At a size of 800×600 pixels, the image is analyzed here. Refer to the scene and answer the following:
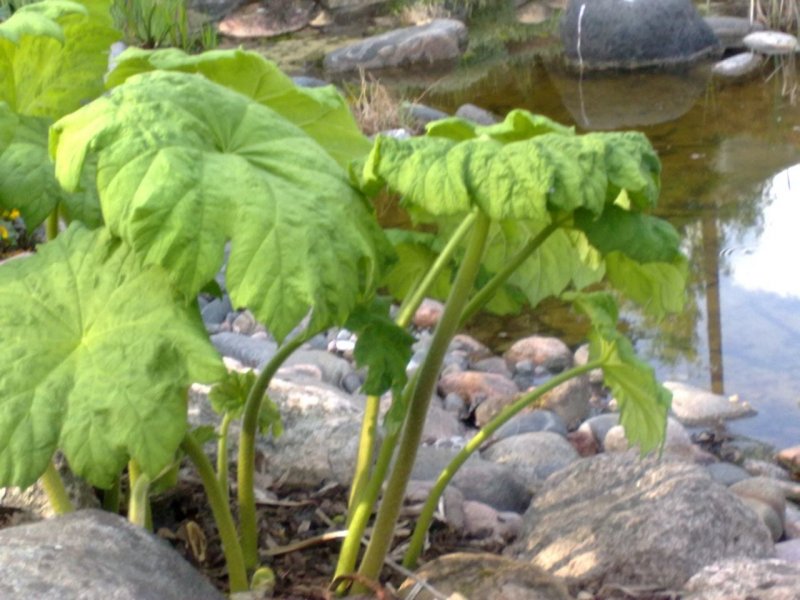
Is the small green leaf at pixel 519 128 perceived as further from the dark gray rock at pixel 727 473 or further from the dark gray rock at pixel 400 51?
the dark gray rock at pixel 400 51

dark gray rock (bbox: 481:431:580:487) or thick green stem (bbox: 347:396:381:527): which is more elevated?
thick green stem (bbox: 347:396:381:527)

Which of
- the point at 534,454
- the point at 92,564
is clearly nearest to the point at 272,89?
the point at 92,564

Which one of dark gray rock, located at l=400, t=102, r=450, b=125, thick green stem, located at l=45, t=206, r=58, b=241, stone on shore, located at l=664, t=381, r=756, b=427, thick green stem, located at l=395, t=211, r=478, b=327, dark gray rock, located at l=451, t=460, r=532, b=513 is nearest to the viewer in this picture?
thick green stem, located at l=395, t=211, r=478, b=327

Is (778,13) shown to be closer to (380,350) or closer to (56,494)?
(380,350)

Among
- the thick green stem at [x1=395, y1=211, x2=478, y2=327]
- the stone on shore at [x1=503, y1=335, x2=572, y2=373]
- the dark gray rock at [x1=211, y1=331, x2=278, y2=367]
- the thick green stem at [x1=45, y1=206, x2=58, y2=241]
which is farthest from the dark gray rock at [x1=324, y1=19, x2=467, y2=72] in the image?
the thick green stem at [x1=395, y1=211, x2=478, y2=327]

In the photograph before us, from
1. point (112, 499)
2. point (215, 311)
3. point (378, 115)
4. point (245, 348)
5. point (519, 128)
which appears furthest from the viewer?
point (378, 115)

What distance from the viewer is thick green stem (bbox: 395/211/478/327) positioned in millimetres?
1831

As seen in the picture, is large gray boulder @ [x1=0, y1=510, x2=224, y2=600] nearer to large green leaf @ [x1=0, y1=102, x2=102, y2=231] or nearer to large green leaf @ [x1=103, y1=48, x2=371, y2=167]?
large green leaf @ [x1=0, y1=102, x2=102, y2=231]

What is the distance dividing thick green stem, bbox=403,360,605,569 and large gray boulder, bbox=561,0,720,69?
9.21 metres

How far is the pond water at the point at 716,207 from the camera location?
15.9 feet

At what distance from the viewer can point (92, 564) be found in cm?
167

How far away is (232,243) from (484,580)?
0.91m

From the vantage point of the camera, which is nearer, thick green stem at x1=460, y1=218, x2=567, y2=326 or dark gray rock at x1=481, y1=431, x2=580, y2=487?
thick green stem at x1=460, y1=218, x2=567, y2=326

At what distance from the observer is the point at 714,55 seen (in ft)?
36.2
